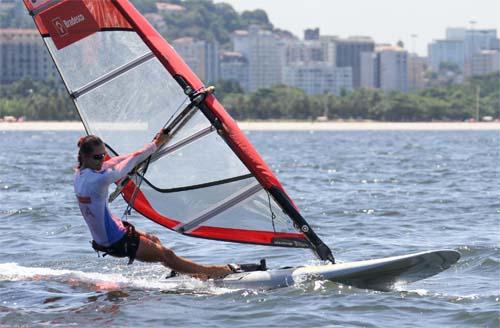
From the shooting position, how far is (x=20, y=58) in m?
139

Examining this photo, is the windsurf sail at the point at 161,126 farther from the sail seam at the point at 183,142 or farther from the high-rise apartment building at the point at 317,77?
the high-rise apartment building at the point at 317,77

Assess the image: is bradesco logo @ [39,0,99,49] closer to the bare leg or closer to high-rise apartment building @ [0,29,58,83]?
the bare leg

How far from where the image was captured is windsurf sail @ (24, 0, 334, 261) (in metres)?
8.55

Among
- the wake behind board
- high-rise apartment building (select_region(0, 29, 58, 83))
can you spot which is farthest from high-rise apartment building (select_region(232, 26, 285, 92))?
the wake behind board

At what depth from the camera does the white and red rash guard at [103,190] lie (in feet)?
26.4

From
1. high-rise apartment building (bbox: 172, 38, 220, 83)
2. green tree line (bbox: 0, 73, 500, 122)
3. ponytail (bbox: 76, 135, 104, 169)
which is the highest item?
ponytail (bbox: 76, 135, 104, 169)

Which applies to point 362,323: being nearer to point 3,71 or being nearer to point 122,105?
point 122,105

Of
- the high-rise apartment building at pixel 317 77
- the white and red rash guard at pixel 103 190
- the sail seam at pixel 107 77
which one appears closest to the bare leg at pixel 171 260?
the white and red rash guard at pixel 103 190

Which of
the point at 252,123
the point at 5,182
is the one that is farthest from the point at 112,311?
the point at 252,123

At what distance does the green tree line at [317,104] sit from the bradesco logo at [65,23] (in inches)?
3527

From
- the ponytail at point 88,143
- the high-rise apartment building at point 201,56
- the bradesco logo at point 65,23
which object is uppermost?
the bradesco logo at point 65,23

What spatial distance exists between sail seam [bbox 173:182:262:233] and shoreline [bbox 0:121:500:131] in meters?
81.5

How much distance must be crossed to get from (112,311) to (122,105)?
1.75 m

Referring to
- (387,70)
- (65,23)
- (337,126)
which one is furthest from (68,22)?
(387,70)
